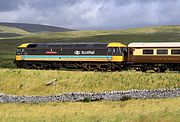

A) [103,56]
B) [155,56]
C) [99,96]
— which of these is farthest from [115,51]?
[99,96]

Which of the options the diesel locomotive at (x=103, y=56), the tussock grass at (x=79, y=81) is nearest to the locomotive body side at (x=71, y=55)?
the diesel locomotive at (x=103, y=56)

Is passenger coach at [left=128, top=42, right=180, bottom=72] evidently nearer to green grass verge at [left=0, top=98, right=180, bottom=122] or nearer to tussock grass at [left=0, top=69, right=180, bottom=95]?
tussock grass at [left=0, top=69, right=180, bottom=95]

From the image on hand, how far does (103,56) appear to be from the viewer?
5653cm

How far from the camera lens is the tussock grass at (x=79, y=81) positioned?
47.4 metres

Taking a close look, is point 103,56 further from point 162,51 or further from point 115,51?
point 162,51

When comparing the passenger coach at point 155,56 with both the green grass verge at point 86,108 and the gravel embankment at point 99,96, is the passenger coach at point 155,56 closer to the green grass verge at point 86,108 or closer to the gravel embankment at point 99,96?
the gravel embankment at point 99,96

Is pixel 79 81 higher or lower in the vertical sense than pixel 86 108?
higher

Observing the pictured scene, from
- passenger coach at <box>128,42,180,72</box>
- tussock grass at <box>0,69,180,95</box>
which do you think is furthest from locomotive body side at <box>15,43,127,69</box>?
tussock grass at <box>0,69,180,95</box>

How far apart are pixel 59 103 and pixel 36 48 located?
1913 centimetres

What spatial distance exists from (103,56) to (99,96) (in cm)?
1206

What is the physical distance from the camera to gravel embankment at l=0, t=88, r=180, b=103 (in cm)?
4361

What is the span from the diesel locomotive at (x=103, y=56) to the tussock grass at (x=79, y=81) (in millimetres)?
4745

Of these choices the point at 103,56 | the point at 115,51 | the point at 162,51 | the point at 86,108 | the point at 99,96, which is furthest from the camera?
the point at 103,56

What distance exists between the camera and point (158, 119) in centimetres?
2572
